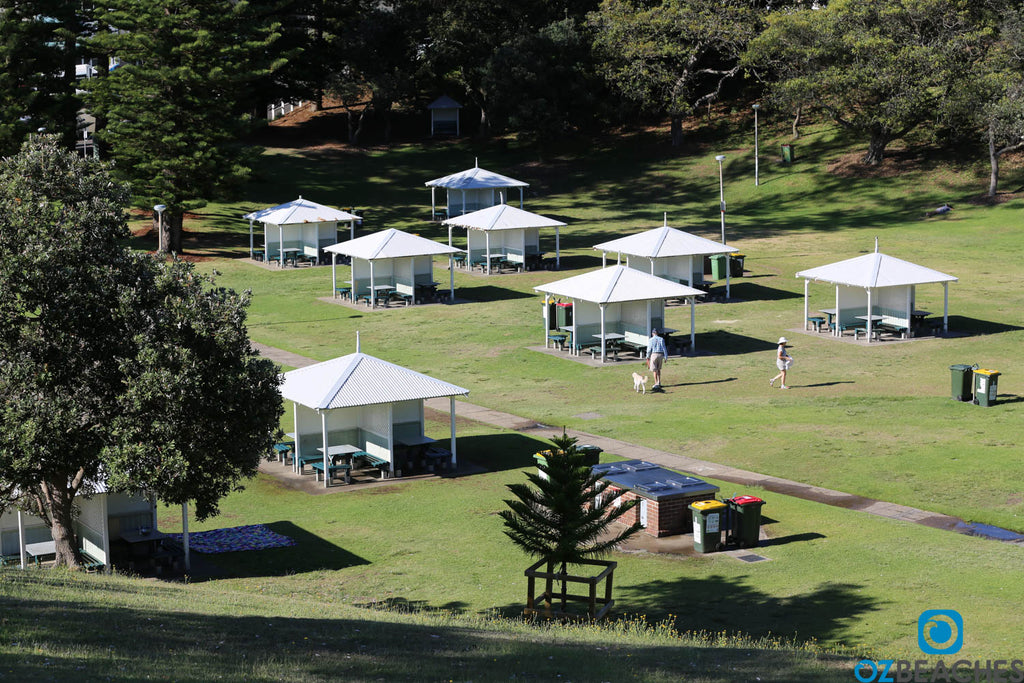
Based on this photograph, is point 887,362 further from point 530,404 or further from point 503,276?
point 503,276

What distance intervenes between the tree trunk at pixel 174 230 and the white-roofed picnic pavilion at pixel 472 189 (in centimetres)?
1249

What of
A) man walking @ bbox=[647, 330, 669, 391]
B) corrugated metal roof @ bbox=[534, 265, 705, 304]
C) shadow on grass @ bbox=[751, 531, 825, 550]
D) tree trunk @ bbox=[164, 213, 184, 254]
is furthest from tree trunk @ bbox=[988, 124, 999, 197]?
shadow on grass @ bbox=[751, 531, 825, 550]

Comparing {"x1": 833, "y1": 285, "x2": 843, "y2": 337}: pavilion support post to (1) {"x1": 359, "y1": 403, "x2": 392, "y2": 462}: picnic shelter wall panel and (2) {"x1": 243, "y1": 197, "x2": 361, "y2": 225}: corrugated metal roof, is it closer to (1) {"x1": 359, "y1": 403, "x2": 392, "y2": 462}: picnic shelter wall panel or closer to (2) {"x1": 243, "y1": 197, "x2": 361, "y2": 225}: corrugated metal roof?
(1) {"x1": 359, "y1": 403, "x2": 392, "y2": 462}: picnic shelter wall panel

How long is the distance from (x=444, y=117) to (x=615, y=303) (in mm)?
51527

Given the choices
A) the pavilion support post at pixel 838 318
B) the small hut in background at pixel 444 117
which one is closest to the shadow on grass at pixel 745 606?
the pavilion support post at pixel 838 318

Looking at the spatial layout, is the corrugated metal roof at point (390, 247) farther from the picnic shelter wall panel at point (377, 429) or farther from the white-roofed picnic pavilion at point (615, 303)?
the picnic shelter wall panel at point (377, 429)

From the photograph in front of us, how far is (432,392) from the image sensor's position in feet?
78.8

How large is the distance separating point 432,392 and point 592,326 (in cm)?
1236

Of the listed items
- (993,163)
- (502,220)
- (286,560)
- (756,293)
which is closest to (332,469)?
(286,560)

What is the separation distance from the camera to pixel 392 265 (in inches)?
1750

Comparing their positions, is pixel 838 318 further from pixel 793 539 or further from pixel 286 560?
pixel 286 560

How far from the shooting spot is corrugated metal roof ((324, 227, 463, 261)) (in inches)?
1678

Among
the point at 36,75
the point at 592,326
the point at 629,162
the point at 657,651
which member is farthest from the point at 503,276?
the point at 657,651

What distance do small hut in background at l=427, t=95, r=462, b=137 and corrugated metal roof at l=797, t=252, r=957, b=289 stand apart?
5017 cm
